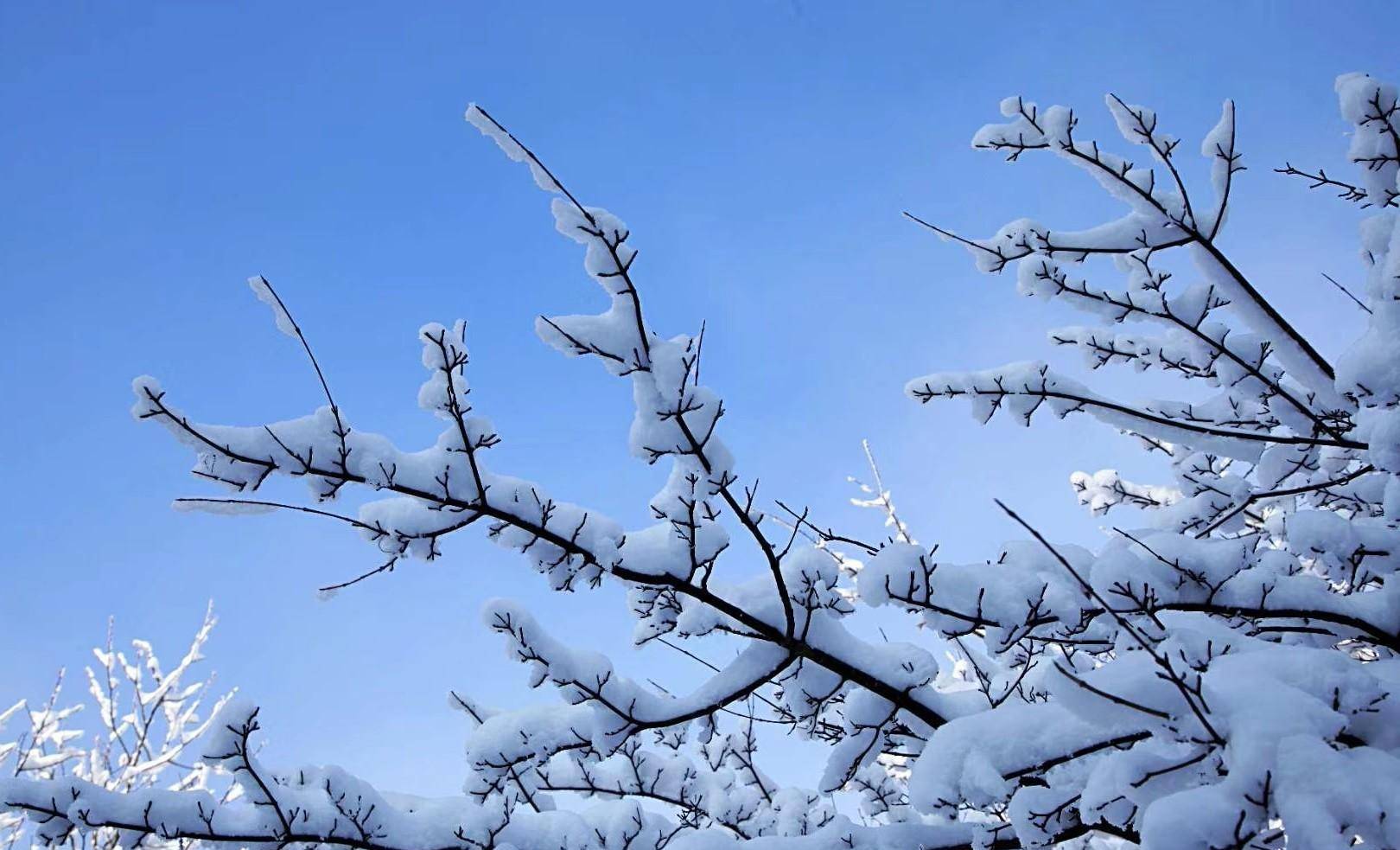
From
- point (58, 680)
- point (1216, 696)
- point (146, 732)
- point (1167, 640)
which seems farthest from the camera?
point (58, 680)

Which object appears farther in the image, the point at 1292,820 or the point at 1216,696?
the point at 1216,696

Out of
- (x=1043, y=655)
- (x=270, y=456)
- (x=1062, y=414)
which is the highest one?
(x=1062, y=414)

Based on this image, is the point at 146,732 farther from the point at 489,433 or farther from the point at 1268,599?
the point at 1268,599

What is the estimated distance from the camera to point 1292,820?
1.00 meters

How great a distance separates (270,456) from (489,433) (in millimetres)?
449

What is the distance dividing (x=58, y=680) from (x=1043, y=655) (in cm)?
975

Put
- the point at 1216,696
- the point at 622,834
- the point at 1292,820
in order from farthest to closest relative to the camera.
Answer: the point at 622,834 → the point at 1216,696 → the point at 1292,820

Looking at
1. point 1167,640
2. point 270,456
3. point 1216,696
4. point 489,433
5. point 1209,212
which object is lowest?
Result: point 1216,696

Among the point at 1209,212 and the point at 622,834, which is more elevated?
the point at 1209,212

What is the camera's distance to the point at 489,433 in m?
1.74

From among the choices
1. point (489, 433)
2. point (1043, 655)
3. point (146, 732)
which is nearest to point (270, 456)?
point (489, 433)

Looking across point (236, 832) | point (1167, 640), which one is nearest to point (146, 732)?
point (236, 832)

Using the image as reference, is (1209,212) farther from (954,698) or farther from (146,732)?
(146,732)

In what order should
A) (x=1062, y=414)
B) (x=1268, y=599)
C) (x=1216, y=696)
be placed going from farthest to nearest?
(x=1062, y=414)
(x=1268, y=599)
(x=1216, y=696)
